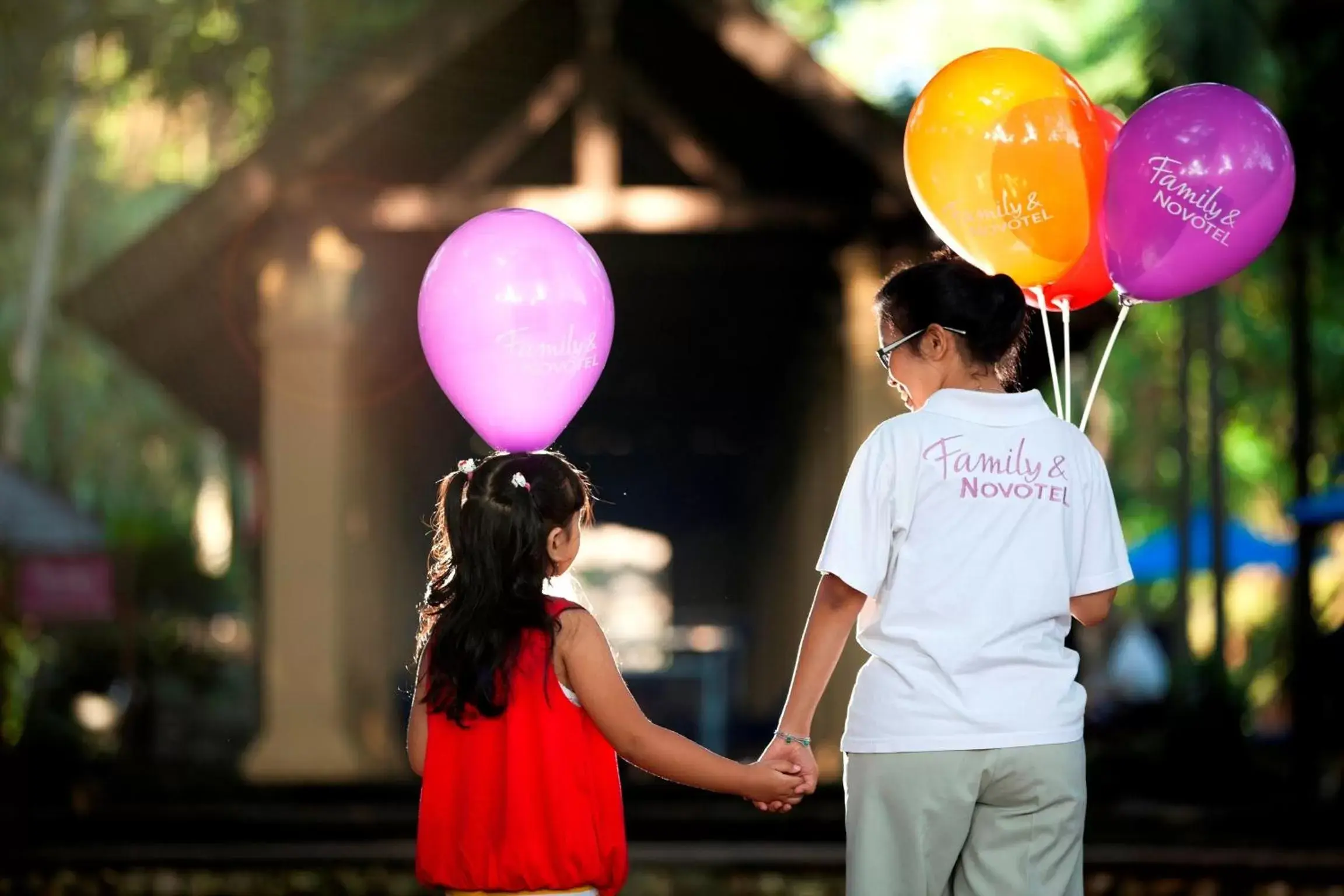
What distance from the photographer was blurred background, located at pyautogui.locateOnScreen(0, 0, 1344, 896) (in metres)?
8.56

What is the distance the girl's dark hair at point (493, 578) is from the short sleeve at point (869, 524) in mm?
506

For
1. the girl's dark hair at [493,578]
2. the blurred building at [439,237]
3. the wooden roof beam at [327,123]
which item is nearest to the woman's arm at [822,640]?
the girl's dark hair at [493,578]

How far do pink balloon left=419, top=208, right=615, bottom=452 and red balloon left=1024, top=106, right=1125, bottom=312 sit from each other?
41.1 inches

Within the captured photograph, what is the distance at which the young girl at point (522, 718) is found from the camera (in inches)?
130

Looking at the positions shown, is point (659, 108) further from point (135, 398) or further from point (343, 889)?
point (135, 398)

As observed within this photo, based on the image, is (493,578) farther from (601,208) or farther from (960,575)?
(601,208)

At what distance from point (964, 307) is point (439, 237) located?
24.3 feet

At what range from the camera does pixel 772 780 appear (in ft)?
11.6

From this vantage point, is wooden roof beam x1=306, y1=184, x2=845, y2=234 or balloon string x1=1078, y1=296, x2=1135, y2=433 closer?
balloon string x1=1078, y1=296, x2=1135, y2=433

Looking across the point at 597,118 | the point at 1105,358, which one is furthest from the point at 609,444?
the point at 1105,358

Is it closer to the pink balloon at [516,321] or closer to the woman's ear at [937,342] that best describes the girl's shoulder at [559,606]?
the pink balloon at [516,321]

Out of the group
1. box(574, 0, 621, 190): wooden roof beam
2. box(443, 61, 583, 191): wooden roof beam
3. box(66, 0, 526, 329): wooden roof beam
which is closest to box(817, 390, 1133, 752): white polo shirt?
box(574, 0, 621, 190): wooden roof beam

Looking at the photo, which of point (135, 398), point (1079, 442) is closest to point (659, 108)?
point (1079, 442)

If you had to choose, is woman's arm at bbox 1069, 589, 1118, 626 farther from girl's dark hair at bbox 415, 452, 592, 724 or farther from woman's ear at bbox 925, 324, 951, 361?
girl's dark hair at bbox 415, 452, 592, 724
